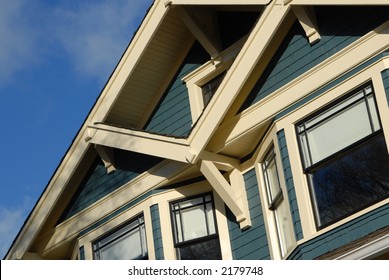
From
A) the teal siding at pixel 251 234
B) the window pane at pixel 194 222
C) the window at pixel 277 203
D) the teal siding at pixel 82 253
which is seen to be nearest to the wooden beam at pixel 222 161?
the teal siding at pixel 251 234

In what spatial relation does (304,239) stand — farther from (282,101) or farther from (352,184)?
(282,101)

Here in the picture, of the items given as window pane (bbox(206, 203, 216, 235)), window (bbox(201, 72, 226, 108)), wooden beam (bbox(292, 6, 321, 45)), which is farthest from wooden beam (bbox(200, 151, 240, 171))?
wooden beam (bbox(292, 6, 321, 45))

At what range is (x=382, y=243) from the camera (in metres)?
11.8

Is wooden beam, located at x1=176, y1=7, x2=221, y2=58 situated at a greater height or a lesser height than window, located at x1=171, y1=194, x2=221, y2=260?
greater

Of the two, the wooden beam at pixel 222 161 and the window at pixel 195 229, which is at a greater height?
the wooden beam at pixel 222 161

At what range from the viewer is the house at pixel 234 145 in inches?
514

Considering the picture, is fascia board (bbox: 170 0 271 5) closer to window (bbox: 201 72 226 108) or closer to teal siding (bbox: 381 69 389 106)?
window (bbox: 201 72 226 108)

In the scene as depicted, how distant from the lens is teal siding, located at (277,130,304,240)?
13.4 metres

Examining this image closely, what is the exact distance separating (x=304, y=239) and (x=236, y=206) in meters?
1.85

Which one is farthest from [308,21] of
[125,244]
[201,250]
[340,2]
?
[125,244]

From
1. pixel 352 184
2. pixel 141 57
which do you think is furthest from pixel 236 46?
pixel 352 184

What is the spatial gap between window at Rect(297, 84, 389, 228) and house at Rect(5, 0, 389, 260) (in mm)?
19

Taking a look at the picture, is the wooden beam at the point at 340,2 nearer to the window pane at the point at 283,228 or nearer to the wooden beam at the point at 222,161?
the wooden beam at the point at 222,161

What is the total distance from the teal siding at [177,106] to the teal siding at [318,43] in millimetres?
1803
